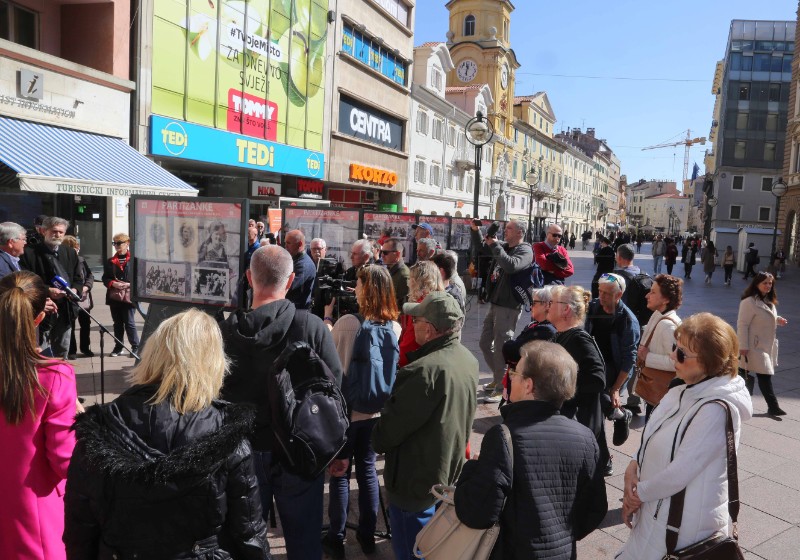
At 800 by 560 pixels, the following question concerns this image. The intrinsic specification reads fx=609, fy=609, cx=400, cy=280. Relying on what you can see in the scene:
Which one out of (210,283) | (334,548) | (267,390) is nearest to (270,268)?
(267,390)

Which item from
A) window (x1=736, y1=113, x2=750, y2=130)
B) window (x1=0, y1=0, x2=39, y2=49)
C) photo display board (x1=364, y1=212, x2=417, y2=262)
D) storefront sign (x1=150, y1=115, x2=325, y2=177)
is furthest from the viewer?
window (x1=736, y1=113, x2=750, y2=130)

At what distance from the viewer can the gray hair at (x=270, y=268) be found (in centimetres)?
331

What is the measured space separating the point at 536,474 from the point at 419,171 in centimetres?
3605

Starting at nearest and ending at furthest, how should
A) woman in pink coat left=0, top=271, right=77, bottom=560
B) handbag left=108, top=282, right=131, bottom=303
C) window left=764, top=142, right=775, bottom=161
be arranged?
woman in pink coat left=0, top=271, right=77, bottom=560
handbag left=108, top=282, right=131, bottom=303
window left=764, top=142, right=775, bottom=161

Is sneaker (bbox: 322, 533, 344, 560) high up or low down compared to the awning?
down

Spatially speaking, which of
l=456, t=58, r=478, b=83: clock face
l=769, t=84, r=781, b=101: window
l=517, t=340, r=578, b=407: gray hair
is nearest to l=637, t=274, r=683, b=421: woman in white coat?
l=517, t=340, r=578, b=407: gray hair

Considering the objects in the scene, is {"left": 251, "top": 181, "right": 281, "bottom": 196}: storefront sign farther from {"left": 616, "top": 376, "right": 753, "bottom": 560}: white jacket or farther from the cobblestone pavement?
{"left": 616, "top": 376, "right": 753, "bottom": 560}: white jacket

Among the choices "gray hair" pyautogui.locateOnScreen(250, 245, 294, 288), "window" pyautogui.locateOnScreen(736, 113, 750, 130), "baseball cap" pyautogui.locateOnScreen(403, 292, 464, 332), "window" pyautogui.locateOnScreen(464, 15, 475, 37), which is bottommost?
"baseball cap" pyautogui.locateOnScreen(403, 292, 464, 332)

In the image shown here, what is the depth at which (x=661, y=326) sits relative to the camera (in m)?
5.11

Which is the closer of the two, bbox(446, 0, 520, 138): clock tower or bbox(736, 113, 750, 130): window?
bbox(446, 0, 520, 138): clock tower

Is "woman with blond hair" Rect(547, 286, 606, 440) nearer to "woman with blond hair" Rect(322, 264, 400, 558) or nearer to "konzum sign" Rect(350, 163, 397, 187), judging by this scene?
"woman with blond hair" Rect(322, 264, 400, 558)

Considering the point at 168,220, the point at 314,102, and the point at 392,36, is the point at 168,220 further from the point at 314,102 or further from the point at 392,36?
the point at 392,36

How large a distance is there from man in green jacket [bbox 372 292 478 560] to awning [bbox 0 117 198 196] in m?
9.58

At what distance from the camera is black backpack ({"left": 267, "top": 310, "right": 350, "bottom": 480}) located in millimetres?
2701
